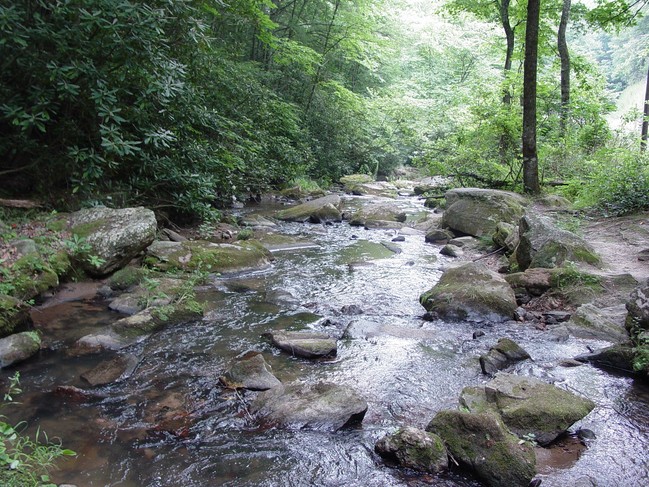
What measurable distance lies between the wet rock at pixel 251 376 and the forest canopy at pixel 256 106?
3.91 m

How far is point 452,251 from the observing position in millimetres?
9742

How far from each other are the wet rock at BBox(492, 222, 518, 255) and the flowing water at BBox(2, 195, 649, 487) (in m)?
3.00

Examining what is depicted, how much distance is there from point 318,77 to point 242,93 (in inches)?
358

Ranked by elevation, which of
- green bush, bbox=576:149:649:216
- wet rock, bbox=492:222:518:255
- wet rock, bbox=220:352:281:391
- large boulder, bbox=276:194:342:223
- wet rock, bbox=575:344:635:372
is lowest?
wet rock, bbox=220:352:281:391

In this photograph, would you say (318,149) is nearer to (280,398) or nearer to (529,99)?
(529,99)

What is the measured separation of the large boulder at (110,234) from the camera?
253 inches

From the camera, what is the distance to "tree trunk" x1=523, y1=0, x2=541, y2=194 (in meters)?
11.1

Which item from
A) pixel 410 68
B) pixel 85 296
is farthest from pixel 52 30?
pixel 410 68

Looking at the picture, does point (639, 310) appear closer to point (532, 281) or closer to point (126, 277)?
point (532, 281)

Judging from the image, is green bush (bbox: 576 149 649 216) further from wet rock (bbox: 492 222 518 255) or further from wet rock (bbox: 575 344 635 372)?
wet rock (bbox: 575 344 635 372)

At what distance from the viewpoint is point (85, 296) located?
6172mm

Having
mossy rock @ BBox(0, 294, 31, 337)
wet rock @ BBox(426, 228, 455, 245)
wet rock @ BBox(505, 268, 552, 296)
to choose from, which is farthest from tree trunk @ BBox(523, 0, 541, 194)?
mossy rock @ BBox(0, 294, 31, 337)

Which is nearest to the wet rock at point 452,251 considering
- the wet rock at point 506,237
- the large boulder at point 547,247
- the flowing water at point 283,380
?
the wet rock at point 506,237

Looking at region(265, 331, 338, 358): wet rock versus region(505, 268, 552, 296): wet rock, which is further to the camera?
region(505, 268, 552, 296): wet rock
